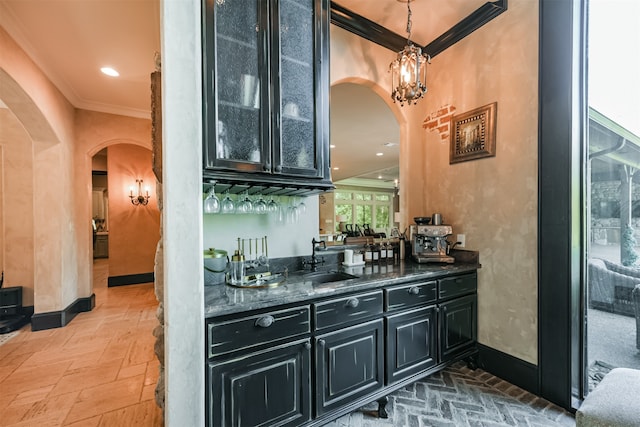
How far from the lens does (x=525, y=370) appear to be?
7.23ft

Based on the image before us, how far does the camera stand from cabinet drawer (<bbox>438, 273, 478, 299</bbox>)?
2.29 m

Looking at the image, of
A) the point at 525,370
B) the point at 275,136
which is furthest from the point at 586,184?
the point at 275,136

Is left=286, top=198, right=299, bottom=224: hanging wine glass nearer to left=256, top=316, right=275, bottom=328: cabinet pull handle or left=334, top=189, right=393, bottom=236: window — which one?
left=334, top=189, right=393, bottom=236: window

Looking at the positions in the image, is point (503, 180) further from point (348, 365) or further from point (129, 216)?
point (129, 216)

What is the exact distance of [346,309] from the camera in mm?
1790

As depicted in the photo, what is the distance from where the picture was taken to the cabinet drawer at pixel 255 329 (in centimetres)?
137

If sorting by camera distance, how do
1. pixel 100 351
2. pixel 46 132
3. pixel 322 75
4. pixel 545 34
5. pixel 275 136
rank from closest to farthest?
pixel 275 136 → pixel 322 75 → pixel 545 34 → pixel 100 351 → pixel 46 132

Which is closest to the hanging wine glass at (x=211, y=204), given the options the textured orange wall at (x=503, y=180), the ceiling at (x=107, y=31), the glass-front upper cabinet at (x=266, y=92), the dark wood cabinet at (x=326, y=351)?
the glass-front upper cabinet at (x=266, y=92)

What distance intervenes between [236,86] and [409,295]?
1.90 m

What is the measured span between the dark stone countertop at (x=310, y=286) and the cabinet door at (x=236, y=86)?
→ 756 millimetres

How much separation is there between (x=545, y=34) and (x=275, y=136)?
225cm

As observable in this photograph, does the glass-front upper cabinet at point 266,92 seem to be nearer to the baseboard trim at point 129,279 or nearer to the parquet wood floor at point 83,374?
the parquet wood floor at point 83,374

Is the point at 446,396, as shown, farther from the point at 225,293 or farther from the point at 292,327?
the point at 225,293

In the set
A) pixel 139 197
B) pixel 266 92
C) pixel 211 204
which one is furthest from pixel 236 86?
pixel 139 197
